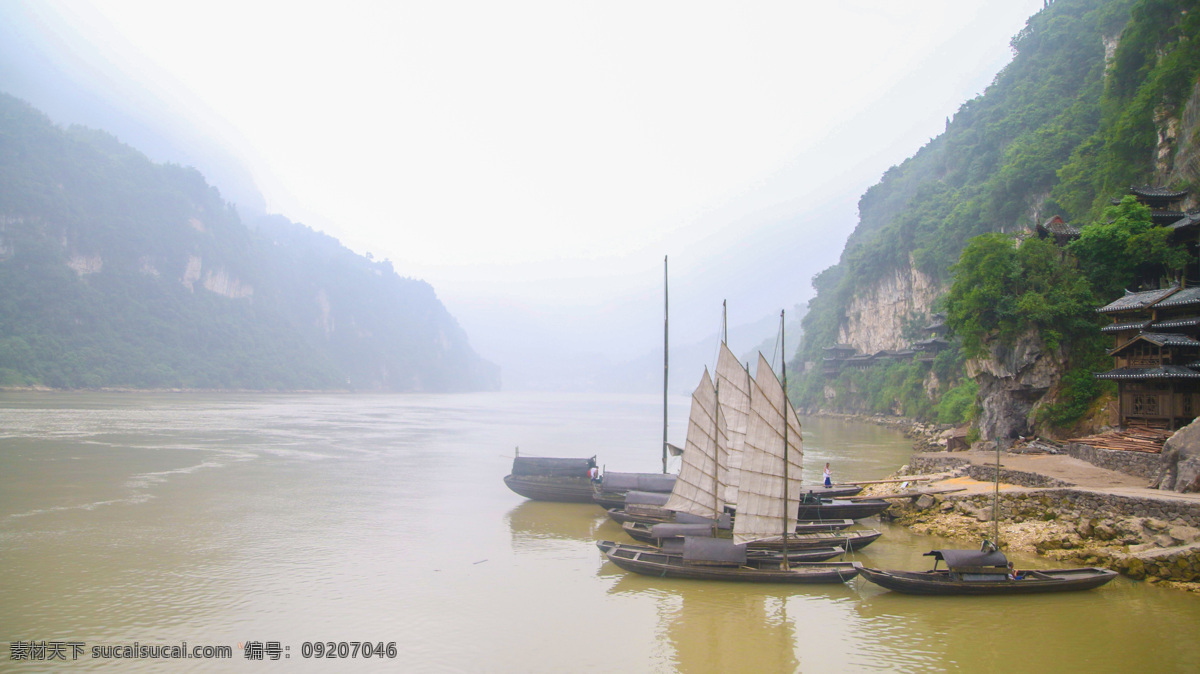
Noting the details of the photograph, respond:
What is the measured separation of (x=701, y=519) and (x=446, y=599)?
7599mm

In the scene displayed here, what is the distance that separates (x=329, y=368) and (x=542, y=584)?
150m

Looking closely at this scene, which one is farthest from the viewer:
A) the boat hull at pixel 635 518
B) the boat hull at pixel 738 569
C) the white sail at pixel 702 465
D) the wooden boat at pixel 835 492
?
the wooden boat at pixel 835 492

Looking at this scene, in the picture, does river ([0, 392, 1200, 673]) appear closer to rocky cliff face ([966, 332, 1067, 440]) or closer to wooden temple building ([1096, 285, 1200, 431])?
wooden temple building ([1096, 285, 1200, 431])

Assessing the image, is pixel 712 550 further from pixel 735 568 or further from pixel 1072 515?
pixel 1072 515

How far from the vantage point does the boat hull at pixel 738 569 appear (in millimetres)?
13891

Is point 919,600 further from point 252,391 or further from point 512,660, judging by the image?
point 252,391

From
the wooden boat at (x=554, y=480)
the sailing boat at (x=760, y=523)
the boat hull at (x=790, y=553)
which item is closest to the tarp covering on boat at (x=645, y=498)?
the wooden boat at (x=554, y=480)

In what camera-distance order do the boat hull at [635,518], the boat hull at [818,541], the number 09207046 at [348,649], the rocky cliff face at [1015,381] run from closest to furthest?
the number 09207046 at [348,649]
the boat hull at [818,541]
the boat hull at [635,518]
the rocky cliff face at [1015,381]

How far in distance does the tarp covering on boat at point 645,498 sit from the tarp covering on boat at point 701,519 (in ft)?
7.85

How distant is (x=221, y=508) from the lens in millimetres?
22172

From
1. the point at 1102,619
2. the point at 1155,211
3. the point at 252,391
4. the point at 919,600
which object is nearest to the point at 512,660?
the point at 919,600

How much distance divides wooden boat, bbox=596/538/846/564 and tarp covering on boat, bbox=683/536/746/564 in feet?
1.31

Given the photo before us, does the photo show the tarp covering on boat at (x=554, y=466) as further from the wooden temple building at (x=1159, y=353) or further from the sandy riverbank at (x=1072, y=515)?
the wooden temple building at (x=1159, y=353)

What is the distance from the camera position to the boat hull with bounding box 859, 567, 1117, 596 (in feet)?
42.1
